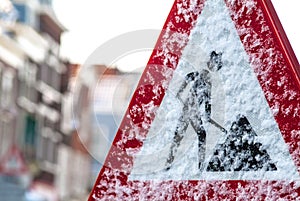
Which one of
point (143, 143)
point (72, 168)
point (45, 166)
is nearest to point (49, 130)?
point (45, 166)

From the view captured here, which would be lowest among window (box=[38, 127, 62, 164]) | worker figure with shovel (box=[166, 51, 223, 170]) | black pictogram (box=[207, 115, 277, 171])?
black pictogram (box=[207, 115, 277, 171])

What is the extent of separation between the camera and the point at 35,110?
79.4 ft

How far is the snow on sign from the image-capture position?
1.60m

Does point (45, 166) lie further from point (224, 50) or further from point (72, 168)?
point (224, 50)

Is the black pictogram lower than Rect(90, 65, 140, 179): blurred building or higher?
lower

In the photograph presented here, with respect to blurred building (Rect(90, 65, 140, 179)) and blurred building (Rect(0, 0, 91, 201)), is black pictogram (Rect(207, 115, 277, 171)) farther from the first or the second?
blurred building (Rect(0, 0, 91, 201))

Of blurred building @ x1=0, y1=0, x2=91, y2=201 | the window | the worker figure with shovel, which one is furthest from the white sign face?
the window

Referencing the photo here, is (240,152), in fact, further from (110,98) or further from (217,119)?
(110,98)

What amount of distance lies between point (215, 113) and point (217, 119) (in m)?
0.01

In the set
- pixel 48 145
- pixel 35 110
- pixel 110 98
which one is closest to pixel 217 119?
pixel 110 98

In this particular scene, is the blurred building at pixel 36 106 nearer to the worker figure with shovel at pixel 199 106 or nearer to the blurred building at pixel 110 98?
the blurred building at pixel 110 98

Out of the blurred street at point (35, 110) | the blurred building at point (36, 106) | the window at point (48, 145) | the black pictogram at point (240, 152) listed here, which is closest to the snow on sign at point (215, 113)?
the black pictogram at point (240, 152)

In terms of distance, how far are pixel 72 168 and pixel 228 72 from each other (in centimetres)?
2847

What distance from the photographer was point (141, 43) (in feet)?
5.38
